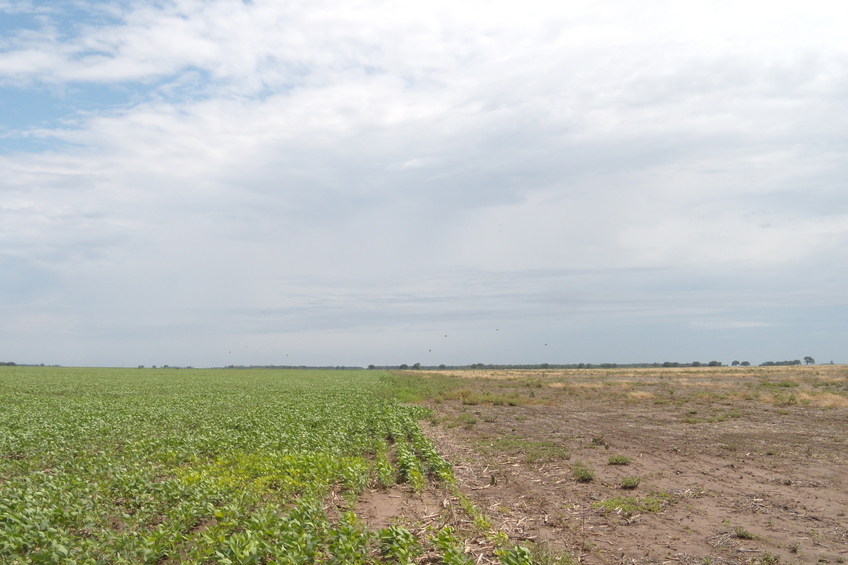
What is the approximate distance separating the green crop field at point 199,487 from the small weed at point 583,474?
10.4ft

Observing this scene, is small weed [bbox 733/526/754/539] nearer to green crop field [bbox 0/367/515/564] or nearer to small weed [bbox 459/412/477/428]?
green crop field [bbox 0/367/515/564]

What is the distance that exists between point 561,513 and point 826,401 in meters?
33.8

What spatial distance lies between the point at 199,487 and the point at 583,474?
Answer: 28.2 ft

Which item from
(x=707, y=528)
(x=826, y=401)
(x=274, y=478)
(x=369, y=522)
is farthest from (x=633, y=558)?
(x=826, y=401)

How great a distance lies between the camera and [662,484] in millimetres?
12539

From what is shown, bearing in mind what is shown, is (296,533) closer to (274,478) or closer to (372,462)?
(274,478)

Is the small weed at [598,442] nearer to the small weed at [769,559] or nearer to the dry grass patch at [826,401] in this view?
the small weed at [769,559]

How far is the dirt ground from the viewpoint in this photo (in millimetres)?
8477

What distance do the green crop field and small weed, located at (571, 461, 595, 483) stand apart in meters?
3.17

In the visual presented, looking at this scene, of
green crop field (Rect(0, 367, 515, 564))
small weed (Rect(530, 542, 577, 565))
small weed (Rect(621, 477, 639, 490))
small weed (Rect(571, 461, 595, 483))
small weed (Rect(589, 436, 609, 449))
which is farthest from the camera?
small weed (Rect(589, 436, 609, 449))

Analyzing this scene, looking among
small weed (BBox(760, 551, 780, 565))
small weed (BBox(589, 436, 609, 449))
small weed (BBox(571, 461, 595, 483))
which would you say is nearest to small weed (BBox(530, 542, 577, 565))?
small weed (BBox(760, 551, 780, 565))

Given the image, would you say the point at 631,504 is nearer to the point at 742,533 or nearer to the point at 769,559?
the point at 742,533

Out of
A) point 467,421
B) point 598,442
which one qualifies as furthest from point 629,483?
point 467,421

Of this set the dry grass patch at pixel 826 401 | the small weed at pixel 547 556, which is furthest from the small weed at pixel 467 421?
the dry grass patch at pixel 826 401
